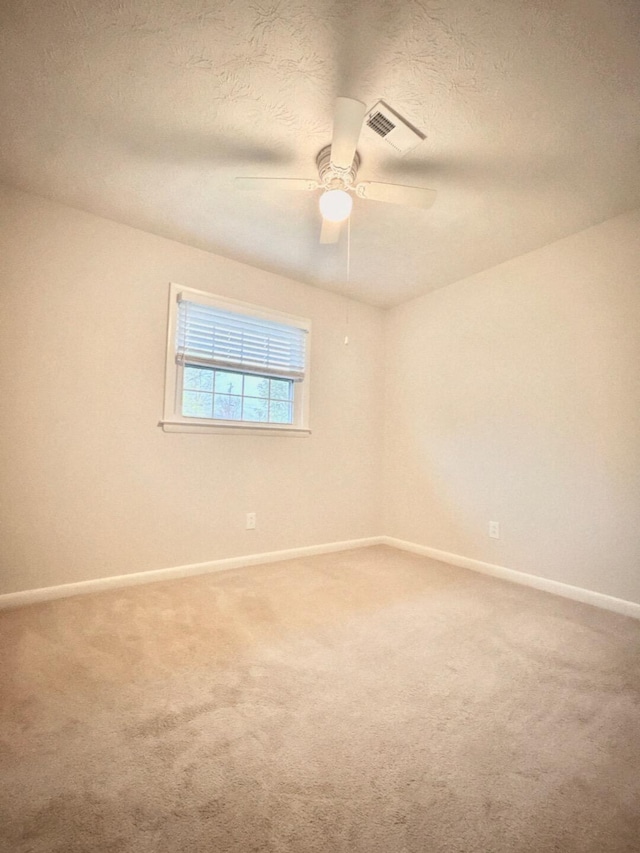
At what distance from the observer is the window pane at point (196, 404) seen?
106 inches

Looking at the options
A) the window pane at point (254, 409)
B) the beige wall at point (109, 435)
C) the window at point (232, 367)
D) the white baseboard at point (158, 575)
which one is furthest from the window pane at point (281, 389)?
the white baseboard at point (158, 575)

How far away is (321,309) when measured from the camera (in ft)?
11.1

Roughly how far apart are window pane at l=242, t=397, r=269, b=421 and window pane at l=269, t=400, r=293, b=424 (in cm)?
5

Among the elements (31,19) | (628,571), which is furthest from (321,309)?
(628,571)

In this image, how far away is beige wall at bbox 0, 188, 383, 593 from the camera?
2.12m

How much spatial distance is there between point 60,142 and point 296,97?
1.18 metres

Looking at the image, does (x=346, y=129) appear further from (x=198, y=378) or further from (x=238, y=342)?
(x=198, y=378)

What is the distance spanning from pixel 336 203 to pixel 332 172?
12 centimetres

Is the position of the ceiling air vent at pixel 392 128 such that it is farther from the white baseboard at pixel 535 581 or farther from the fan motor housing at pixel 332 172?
the white baseboard at pixel 535 581

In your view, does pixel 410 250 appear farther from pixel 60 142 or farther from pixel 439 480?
pixel 60 142

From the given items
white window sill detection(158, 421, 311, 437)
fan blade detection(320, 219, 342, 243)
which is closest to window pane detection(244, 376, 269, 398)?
white window sill detection(158, 421, 311, 437)

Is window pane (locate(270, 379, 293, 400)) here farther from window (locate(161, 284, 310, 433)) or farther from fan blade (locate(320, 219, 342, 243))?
fan blade (locate(320, 219, 342, 243))

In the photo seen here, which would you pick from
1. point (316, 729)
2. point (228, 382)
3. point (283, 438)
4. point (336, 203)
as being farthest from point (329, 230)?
point (316, 729)

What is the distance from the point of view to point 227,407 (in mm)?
2889
